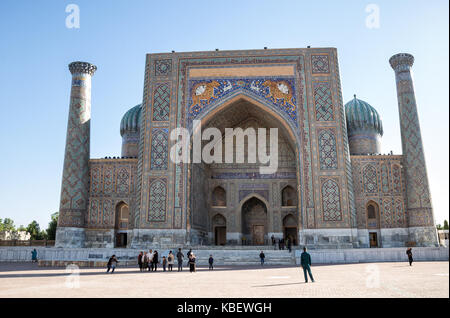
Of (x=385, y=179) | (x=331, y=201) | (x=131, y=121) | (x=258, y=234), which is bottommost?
(x=258, y=234)

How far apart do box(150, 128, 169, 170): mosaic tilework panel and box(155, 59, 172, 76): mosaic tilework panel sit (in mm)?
2346

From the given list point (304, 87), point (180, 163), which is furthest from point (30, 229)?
point (304, 87)

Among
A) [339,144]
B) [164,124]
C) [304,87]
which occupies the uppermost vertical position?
[304,87]

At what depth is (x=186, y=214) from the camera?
46.1ft

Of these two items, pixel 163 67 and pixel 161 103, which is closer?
pixel 161 103

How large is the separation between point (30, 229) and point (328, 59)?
33851 millimetres

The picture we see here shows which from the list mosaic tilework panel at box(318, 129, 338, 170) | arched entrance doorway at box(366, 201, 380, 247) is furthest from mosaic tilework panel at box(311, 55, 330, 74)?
arched entrance doorway at box(366, 201, 380, 247)

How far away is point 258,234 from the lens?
57.5ft

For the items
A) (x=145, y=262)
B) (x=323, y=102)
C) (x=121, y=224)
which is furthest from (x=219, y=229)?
(x=145, y=262)

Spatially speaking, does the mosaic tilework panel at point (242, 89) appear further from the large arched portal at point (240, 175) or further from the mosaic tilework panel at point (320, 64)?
the mosaic tilework panel at point (320, 64)

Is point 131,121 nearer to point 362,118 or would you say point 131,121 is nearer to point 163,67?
point 163,67

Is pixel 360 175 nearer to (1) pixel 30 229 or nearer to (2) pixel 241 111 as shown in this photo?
(2) pixel 241 111

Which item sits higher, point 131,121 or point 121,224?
point 131,121

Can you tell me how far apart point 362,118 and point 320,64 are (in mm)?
4661
